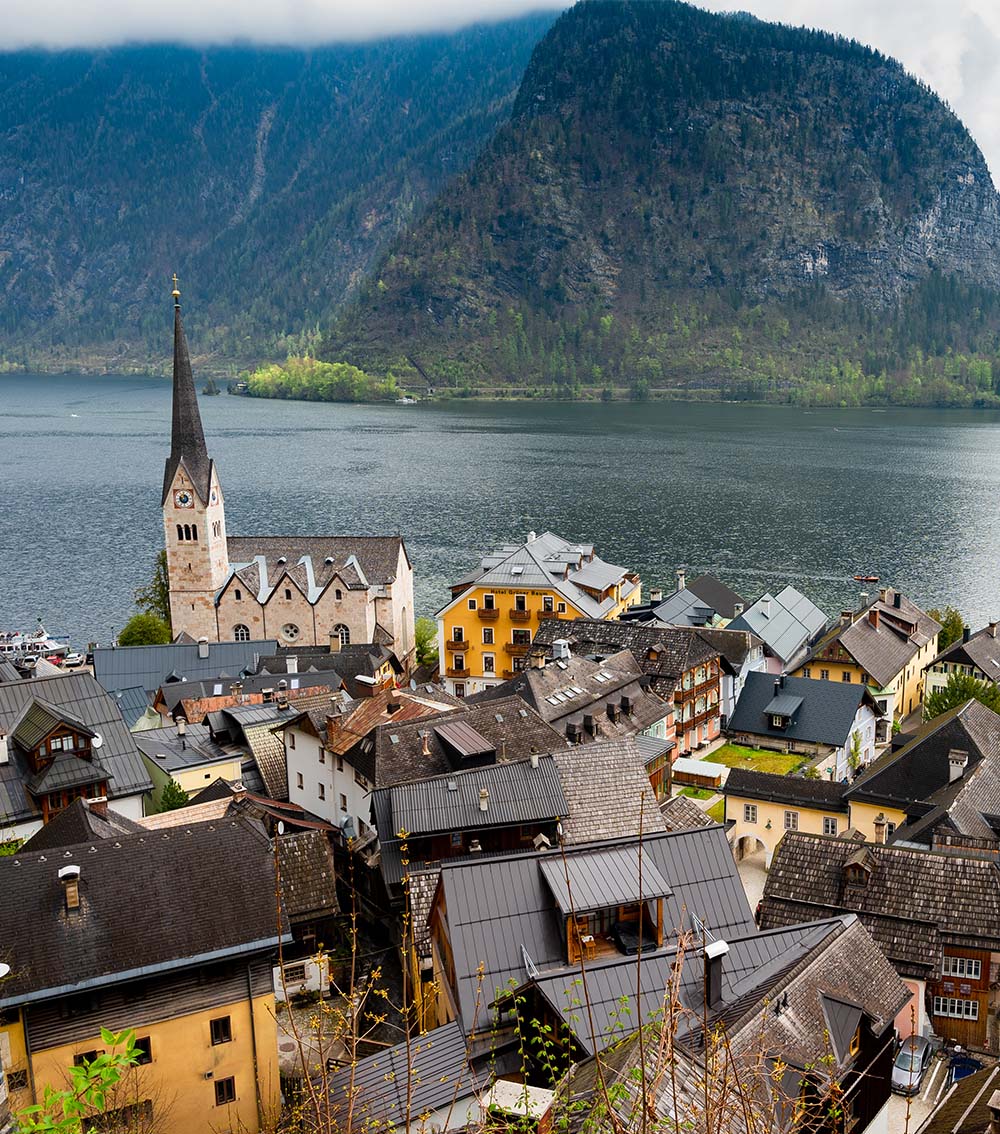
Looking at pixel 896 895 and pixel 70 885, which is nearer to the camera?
pixel 70 885

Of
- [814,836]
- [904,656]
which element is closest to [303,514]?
[904,656]

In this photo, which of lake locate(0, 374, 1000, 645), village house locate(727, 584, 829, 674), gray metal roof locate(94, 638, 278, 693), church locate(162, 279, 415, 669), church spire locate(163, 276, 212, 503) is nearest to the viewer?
gray metal roof locate(94, 638, 278, 693)

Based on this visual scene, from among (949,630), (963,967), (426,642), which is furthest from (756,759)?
(426,642)

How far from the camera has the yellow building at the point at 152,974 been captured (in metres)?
22.3

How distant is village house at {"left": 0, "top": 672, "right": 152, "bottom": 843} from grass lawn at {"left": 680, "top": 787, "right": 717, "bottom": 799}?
75.8 feet

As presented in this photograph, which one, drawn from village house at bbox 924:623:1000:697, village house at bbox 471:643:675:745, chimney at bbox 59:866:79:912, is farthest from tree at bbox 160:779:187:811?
village house at bbox 924:623:1000:697

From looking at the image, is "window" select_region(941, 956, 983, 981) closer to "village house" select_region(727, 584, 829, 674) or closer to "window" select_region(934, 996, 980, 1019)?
"window" select_region(934, 996, 980, 1019)

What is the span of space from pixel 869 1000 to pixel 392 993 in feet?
41.1

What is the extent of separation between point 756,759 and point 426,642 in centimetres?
3459

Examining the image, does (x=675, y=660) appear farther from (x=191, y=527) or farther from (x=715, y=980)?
(x=191, y=527)

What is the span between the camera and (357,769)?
38.6 metres

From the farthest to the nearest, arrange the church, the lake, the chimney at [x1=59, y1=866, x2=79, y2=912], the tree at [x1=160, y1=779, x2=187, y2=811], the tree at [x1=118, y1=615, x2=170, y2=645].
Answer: the lake → the tree at [x1=118, y1=615, x2=170, y2=645] → the church → the tree at [x1=160, y1=779, x2=187, y2=811] → the chimney at [x1=59, y1=866, x2=79, y2=912]

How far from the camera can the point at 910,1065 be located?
26.6 m

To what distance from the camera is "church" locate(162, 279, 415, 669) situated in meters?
77.1
